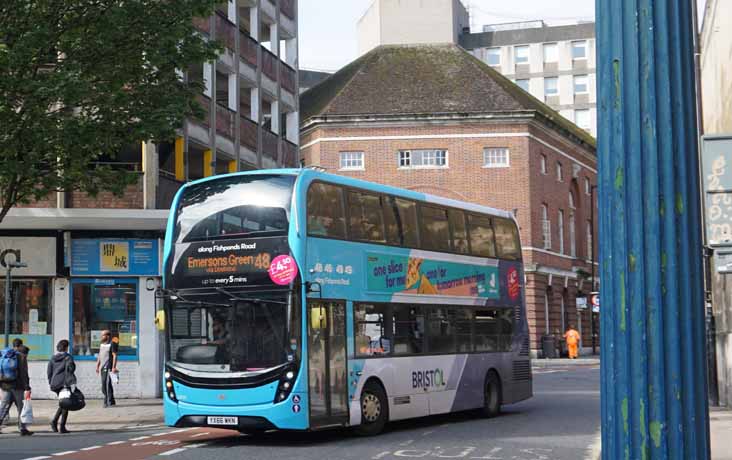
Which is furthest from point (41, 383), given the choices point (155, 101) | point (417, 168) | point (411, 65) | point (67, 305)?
point (411, 65)

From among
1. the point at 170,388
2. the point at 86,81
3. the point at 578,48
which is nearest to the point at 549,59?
the point at 578,48

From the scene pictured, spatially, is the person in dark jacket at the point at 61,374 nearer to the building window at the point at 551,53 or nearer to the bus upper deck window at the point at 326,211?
the bus upper deck window at the point at 326,211

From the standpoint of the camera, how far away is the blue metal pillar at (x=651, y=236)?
10.0 ft

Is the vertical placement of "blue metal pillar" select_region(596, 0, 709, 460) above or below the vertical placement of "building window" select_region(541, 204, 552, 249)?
below

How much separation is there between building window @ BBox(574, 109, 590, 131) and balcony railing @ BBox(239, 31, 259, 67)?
194ft

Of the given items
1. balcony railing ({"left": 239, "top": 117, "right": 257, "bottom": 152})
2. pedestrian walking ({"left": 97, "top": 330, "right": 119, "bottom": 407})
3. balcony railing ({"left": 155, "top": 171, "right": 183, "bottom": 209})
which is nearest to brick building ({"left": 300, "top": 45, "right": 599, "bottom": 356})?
balcony railing ({"left": 239, "top": 117, "right": 257, "bottom": 152})

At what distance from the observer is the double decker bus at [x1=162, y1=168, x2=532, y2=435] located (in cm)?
1593

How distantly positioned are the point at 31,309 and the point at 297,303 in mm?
15507

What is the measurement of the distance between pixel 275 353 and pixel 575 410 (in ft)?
30.6

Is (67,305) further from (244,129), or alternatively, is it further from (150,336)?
(244,129)

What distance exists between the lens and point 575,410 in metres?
23.1

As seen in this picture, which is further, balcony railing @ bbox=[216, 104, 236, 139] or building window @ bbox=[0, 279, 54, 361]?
balcony railing @ bbox=[216, 104, 236, 139]

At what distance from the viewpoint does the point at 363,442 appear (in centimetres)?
1661

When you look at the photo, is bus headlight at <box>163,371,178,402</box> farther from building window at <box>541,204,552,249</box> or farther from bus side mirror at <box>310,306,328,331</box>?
building window at <box>541,204,552,249</box>
